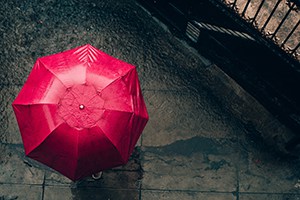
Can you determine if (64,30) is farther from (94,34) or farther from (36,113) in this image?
(36,113)

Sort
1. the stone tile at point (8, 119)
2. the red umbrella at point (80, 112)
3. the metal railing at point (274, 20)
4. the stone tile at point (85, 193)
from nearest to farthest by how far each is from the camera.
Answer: the red umbrella at point (80, 112), the metal railing at point (274, 20), the stone tile at point (85, 193), the stone tile at point (8, 119)

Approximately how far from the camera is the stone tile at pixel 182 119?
680 cm

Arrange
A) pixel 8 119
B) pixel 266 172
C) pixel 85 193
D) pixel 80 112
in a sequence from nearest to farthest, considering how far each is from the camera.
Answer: pixel 80 112, pixel 85 193, pixel 266 172, pixel 8 119

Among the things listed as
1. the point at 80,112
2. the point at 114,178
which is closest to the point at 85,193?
the point at 114,178

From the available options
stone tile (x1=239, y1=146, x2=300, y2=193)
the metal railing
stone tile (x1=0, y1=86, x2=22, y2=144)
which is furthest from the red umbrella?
stone tile (x1=239, y1=146, x2=300, y2=193)

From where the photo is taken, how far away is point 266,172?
666 cm

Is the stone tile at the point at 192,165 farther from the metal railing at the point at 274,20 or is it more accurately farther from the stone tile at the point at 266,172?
the metal railing at the point at 274,20

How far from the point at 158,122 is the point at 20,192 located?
8.83 ft

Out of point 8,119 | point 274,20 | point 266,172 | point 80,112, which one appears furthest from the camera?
point 8,119

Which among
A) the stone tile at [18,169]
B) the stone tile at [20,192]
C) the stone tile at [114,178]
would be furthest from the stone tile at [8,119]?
the stone tile at [114,178]

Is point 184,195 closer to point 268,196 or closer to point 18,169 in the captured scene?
point 268,196

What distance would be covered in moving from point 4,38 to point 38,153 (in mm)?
3137

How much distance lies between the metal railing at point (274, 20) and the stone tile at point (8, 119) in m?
4.13

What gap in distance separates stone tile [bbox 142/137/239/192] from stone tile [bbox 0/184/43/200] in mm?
1845
